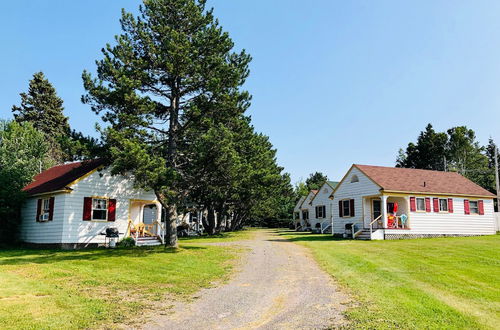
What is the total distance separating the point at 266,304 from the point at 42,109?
53.6 m

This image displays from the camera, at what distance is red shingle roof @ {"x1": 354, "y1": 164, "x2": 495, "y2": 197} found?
27.0 meters

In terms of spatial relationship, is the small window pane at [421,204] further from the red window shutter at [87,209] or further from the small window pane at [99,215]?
the red window shutter at [87,209]

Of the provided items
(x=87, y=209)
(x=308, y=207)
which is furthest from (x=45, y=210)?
(x=308, y=207)

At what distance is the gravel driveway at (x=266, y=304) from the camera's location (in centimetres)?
715

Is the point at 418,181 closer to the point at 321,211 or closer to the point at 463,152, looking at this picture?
the point at 321,211

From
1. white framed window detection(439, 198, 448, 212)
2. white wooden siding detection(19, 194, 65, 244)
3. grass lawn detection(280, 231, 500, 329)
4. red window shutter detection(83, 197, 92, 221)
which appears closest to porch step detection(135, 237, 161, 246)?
red window shutter detection(83, 197, 92, 221)

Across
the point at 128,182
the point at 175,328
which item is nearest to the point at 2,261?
the point at 128,182

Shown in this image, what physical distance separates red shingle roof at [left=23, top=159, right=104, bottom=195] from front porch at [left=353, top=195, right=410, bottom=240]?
17.6 m

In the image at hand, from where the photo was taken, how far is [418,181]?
28.9 m

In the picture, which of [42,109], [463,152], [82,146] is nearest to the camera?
[82,146]

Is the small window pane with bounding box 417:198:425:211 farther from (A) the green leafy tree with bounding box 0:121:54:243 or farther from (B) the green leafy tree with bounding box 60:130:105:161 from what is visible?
(A) the green leafy tree with bounding box 0:121:54:243

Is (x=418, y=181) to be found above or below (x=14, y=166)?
below

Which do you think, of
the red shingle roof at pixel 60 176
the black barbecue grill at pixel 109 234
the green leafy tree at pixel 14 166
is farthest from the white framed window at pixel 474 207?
the green leafy tree at pixel 14 166

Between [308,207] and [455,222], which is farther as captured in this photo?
[308,207]
